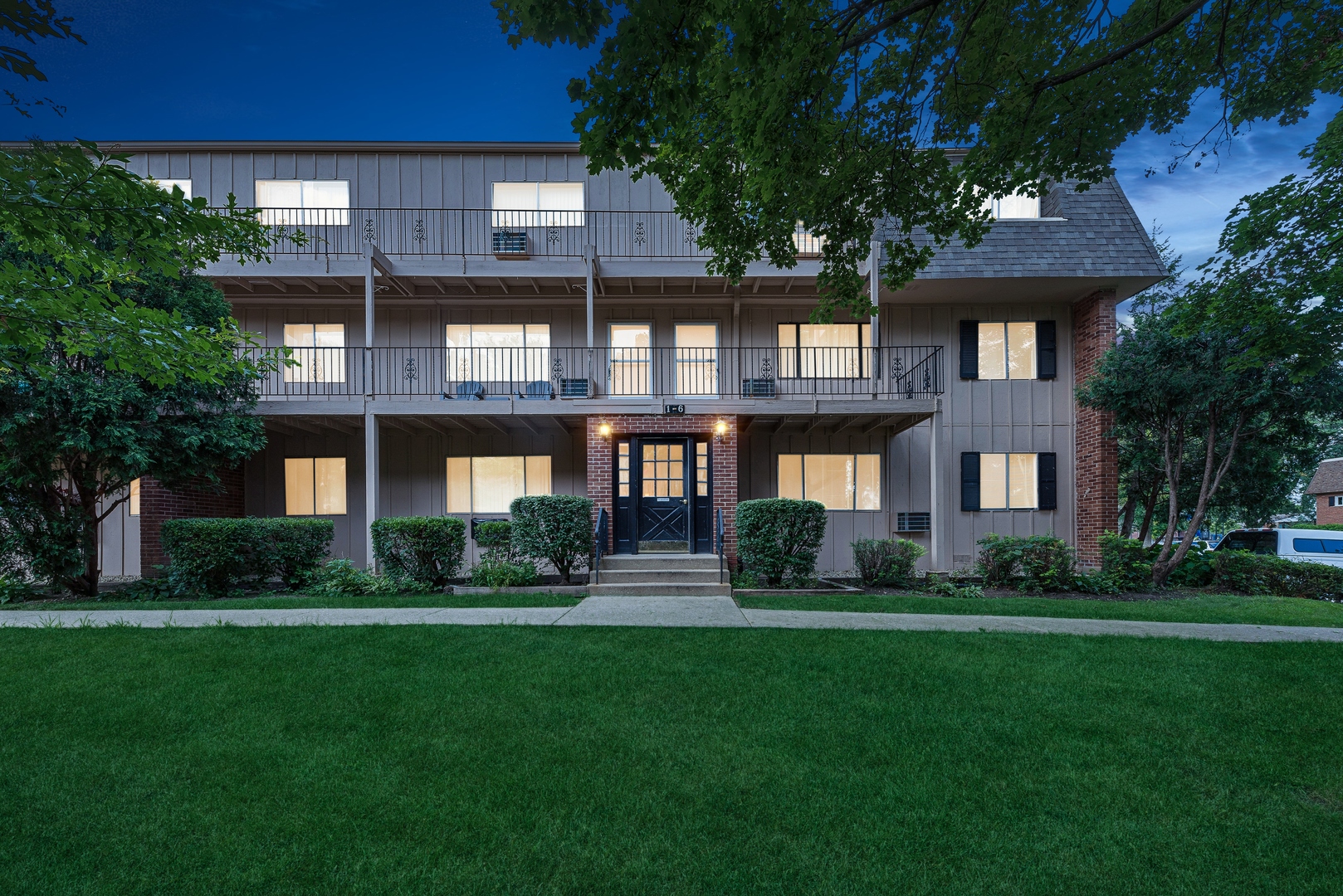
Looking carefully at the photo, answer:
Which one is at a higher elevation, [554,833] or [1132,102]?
[1132,102]

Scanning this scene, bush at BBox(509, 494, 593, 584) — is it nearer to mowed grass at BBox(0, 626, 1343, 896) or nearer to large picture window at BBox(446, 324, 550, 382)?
large picture window at BBox(446, 324, 550, 382)

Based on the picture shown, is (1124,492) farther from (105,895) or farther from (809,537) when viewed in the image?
(105,895)

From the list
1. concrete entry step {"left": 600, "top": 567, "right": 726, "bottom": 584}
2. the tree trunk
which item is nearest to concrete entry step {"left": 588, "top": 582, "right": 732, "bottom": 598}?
concrete entry step {"left": 600, "top": 567, "right": 726, "bottom": 584}

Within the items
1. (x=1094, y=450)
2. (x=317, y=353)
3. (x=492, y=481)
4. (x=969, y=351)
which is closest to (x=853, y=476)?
(x=969, y=351)

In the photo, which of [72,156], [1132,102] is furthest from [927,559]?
[72,156]

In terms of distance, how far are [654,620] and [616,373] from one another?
695 cm

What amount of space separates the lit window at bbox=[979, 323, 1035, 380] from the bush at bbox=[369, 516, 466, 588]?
10.9m

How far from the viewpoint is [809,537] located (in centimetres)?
1004

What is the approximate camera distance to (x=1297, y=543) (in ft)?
43.8

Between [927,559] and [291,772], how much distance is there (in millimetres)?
11864

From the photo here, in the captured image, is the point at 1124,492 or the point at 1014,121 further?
the point at 1124,492

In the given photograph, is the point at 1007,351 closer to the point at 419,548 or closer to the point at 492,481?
the point at 492,481

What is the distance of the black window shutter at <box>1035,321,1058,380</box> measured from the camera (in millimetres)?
13094

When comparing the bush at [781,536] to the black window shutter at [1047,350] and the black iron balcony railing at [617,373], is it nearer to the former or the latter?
the black iron balcony railing at [617,373]
